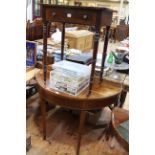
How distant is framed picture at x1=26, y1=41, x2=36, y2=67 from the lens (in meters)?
1.95

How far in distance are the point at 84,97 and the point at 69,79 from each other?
6.8 inches

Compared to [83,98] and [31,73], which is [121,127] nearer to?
[83,98]

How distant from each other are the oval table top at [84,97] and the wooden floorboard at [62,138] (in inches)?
19.1

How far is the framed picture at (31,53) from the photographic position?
195cm

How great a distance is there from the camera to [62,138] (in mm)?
1904

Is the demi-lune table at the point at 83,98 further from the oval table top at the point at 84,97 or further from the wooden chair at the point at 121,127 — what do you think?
the wooden chair at the point at 121,127

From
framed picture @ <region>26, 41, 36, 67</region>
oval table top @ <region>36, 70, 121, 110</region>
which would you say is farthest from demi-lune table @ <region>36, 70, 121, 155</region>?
framed picture @ <region>26, 41, 36, 67</region>

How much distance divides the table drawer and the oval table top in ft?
1.72

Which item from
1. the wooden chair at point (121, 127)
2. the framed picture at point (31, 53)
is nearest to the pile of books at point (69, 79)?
the wooden chair at point (121, 127)

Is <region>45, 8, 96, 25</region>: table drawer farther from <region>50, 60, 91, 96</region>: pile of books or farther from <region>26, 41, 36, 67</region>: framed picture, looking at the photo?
<region>26, 41, 36, 67</region>: framed picture

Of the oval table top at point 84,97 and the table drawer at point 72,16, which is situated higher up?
the table drawer at point 72,16

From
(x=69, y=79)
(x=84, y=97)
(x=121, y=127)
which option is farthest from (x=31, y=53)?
(x=121, y=127)

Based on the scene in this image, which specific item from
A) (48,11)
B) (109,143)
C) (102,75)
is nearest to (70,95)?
(102,75)
